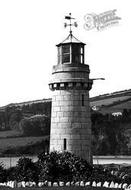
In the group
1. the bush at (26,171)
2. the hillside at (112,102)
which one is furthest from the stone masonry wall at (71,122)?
the hillside at (112,102)

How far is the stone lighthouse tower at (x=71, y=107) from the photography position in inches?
1570

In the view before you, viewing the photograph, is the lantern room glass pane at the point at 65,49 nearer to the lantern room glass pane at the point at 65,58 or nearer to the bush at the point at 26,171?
the lantern room glass pane at the point at 65,58

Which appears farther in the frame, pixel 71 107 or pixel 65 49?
pixel 65 49

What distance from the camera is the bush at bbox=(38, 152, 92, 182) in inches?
1502

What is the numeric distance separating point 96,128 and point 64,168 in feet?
227

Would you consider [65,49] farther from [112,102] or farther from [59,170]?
[112,102]

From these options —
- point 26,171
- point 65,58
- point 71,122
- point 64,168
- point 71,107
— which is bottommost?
point 26,171

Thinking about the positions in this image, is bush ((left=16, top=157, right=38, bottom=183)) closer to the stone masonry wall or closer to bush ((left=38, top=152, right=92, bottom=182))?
bush ((left=38, top=152, right=92, bottom=182))

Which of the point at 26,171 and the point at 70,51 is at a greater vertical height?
the point at 70,51

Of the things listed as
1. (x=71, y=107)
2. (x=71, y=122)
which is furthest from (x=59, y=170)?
(x=71, y=107)

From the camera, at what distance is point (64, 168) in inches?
1533

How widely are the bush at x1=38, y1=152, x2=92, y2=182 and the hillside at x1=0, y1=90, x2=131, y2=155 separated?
169 ft

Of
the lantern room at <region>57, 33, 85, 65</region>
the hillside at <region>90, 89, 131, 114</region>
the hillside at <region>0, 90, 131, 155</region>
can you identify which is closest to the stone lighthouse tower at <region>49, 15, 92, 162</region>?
the lantern room at <region>57, 33, 85, 65</region>

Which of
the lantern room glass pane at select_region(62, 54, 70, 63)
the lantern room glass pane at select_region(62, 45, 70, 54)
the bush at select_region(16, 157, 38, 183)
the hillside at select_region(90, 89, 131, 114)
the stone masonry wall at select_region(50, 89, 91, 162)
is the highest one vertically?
the hillside at select_region(90, 89, 131, 114)
